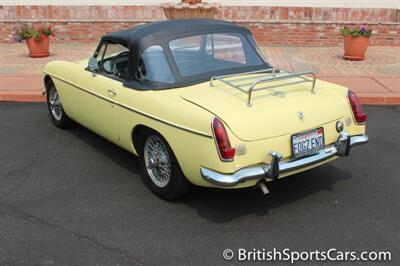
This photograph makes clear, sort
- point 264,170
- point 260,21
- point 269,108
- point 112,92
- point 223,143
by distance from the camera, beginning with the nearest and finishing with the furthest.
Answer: point 223,143, point 264,170, point 269,108, point 112,92, point 260,21

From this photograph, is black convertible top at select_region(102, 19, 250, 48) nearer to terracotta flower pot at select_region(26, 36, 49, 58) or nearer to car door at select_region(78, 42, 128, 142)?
car door at select_region(78, 42, 128, 142)

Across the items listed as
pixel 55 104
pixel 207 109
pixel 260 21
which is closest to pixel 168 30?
pixel 207 109

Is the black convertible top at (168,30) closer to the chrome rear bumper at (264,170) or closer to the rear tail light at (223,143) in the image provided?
the rear tail light at (223,143)

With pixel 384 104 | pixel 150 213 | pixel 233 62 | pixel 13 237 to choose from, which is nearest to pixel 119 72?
pixel 233 62

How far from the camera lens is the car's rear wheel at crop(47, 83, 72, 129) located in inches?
240

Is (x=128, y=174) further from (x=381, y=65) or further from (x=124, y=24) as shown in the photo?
(x=124, y=24)

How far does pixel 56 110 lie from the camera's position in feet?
20.5

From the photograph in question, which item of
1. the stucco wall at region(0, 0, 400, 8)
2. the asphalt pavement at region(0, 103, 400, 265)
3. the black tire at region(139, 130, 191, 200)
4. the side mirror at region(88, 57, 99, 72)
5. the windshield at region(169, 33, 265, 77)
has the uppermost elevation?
the stucco wall at region(0, 0, 400, 8)

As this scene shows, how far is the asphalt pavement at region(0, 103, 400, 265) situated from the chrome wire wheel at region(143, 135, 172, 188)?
0.19 m

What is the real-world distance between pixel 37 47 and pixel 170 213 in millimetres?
8616

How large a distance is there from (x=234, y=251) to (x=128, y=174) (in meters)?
1.75

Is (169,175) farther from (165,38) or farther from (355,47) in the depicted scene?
(355,47)

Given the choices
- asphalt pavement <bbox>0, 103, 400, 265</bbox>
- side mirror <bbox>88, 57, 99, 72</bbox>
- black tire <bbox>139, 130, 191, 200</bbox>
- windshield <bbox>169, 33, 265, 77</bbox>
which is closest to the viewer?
asphalt pavement <bbox>0, 103, 400, 265</bbox>

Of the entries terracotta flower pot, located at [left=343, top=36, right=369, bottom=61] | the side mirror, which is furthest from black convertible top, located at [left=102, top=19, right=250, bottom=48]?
terracotta flower pot, located at [left=343, top=36, right=369, bottom=61]
